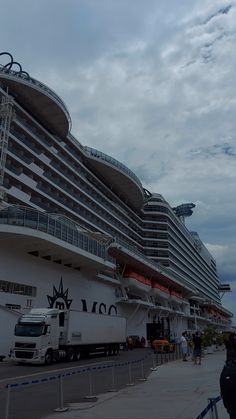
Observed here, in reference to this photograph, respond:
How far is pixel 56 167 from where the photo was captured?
2208 inches

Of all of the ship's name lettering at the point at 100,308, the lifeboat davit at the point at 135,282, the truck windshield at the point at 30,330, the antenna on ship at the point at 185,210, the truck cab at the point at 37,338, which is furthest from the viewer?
the antenna on ship at the point at 185,210

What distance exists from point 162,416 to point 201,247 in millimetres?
140128

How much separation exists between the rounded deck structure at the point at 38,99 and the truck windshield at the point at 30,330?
107 feet

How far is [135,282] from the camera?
57.5 m

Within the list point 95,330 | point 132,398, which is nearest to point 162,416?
point 132,398

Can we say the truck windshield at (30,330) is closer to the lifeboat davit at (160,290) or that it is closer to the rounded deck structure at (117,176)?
the lifeboat davit at (160,290)

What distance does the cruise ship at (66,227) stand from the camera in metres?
34.7

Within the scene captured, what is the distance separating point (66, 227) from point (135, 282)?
2175 cm

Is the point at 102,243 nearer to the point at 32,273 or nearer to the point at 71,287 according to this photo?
the point at 71,287

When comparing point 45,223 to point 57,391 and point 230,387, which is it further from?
point 230,387

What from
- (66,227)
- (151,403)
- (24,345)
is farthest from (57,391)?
(66,227)

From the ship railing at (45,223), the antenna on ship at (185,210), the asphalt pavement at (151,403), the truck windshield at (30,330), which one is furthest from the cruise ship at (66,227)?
the antenna on ship at (185,210)

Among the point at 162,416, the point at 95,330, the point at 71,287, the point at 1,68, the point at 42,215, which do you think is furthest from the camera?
the point at 1,68

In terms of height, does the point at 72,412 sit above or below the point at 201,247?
below
